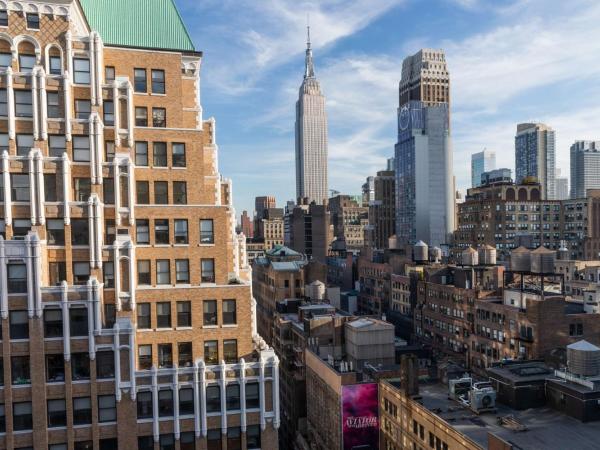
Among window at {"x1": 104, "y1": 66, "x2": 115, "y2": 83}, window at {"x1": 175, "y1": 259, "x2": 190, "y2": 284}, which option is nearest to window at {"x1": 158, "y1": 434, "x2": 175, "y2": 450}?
window at {"x1": 175, "y1": 259, "x2": 190, "y2": 284}

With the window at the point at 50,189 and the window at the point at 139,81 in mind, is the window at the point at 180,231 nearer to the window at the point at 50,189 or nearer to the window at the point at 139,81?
the window at the point at 50,189

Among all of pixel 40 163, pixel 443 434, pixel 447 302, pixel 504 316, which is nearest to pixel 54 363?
pixel 40 163

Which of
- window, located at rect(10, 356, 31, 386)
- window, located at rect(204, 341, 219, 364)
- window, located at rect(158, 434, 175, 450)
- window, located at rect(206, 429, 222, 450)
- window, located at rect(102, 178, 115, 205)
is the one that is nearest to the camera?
window, located at rect(10, 356, 31, 386)

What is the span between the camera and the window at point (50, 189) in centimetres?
3872

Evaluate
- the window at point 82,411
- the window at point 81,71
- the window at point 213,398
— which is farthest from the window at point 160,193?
the window at point 82,411

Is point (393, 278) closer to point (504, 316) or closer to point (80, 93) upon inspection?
point (504, 316)

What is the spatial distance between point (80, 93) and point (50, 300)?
1669cm

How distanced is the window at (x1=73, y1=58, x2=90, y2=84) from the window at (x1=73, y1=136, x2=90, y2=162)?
15.8 ft

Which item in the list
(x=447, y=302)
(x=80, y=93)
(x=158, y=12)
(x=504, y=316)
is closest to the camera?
(x=80, y=93)

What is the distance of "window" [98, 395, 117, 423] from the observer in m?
38.4

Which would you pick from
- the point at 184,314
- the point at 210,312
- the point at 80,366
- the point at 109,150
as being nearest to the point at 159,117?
the point at 109,150

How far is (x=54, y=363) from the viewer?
37781 mm

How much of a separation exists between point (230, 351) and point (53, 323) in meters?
13.8

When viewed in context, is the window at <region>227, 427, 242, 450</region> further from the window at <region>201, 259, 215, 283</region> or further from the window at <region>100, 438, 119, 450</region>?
the window at <region>201, 259, 215, 283</region>
